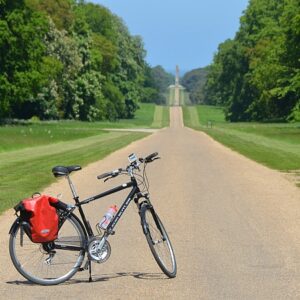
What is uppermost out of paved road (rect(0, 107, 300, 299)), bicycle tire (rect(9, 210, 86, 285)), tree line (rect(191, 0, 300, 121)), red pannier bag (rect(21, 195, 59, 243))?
red pannier bag (rect(21, 195, 59, 243))

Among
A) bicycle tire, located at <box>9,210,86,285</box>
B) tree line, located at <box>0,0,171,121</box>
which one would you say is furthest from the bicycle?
tree line, located at <box>0,0,171,121</box>

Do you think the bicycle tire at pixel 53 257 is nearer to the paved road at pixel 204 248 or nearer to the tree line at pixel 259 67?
the paved road at pixel 204 248

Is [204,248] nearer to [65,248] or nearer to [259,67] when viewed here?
[65,248]

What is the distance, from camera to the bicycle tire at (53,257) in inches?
301

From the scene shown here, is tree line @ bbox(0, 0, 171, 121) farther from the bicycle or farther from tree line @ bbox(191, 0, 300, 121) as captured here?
the bicycle

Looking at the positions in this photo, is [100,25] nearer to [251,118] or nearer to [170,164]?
[251,118]

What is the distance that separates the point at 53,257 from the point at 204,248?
2.62m

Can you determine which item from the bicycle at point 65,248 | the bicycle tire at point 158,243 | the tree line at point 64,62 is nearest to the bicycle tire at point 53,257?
the bicycle at point 65,248

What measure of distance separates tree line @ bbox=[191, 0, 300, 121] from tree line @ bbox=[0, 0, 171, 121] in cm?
1740

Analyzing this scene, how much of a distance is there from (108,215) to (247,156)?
22.6 metres

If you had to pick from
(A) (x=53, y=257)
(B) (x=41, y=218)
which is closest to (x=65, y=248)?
(A) (x=53, y=257)

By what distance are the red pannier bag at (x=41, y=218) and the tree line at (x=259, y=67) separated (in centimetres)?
6166

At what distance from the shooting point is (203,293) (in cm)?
728

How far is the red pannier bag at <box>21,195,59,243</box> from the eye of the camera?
7.34 meters
